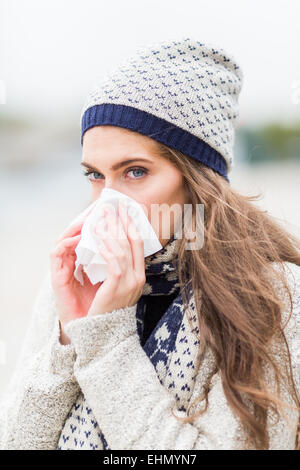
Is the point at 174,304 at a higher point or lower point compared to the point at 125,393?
higher

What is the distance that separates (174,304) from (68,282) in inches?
16.6

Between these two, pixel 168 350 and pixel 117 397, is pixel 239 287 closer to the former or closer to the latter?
pixel 168 350

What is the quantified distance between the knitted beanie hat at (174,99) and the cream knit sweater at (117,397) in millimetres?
626

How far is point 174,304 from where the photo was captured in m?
1.91

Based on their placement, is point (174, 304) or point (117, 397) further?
point (174, 304)

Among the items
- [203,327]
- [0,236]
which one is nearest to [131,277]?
[203,327]

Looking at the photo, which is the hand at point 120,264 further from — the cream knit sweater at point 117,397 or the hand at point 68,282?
the hand at point 68,282

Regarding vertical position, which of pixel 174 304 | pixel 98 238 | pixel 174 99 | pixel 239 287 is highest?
pixel 174 99

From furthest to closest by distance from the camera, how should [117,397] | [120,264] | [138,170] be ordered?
1. [138,170]
2. [120,264]
3. [117,397]

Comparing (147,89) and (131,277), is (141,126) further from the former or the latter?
(131,277)

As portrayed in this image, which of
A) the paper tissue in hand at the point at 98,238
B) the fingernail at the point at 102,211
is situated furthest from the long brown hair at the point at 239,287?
the fingernail at the point at 102,211

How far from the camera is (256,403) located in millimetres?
1535

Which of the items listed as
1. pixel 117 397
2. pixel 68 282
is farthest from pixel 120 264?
pixel 117 397

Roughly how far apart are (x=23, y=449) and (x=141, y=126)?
123cm
